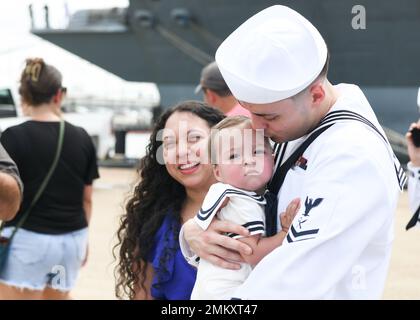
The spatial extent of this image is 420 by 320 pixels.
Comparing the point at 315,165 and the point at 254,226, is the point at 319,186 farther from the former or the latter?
the point at 254,226

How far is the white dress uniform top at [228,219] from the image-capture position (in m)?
2.19

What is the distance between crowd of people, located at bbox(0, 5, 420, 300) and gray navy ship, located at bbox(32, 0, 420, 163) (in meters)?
12.1

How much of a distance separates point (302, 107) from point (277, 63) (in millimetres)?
151

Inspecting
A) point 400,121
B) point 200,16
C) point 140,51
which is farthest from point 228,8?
point 400,121

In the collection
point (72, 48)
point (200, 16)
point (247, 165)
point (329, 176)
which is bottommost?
point (72, 48)

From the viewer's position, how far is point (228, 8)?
67.8ft

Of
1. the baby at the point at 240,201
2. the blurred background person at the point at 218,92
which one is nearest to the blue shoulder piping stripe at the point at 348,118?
the baby at the point at 240,201

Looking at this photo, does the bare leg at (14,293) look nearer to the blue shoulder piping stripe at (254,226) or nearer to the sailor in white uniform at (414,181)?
the sailor in white uniform at (414,181)

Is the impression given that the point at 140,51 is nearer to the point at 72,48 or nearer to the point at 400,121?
the point at 72,48

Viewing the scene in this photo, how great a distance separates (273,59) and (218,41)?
19.7 metres

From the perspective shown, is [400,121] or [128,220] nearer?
[128,220]

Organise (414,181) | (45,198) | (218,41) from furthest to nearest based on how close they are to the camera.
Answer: (218,41) → (45,198) → (414,181)

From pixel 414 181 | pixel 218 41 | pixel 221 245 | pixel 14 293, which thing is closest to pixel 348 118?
pixel 221 245

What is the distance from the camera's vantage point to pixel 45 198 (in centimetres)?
483
